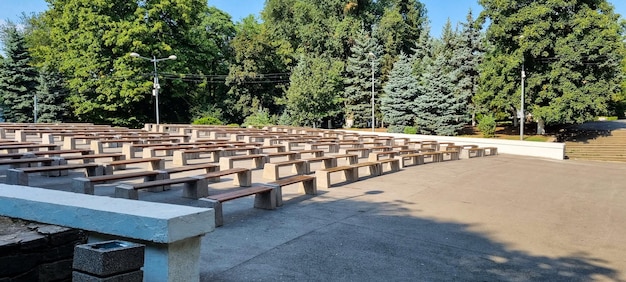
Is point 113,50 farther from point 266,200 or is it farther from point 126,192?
point 266,200

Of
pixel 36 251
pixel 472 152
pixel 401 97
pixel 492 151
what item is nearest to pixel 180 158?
pixel 36 251

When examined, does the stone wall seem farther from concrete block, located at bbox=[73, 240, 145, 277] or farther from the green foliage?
the green foliage

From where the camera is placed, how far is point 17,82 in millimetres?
39688

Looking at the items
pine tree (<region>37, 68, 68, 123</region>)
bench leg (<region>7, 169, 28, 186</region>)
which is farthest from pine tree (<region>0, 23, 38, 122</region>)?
bench leg (<region>7, 169, 28, 186</region>)

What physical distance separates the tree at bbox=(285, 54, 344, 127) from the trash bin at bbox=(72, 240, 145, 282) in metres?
36.8

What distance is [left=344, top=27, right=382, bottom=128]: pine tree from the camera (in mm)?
42250

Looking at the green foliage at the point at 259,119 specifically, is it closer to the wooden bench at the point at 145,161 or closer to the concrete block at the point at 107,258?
the wooden bench at the point at 145,161

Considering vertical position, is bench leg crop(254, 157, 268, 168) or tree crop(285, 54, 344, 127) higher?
tree crop(285, 54, 344, 127)

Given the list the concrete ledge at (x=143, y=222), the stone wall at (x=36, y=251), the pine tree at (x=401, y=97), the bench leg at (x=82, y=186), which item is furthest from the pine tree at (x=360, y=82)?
the stone wall at (x=36, y=251)

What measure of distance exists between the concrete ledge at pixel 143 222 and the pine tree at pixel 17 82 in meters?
43.6

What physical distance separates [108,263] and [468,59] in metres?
42.7

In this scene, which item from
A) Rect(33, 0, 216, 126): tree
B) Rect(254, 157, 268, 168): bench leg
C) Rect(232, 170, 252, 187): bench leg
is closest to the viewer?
Rect(232, 170, 252, 187): bench leg

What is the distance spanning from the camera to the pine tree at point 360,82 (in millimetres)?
42250

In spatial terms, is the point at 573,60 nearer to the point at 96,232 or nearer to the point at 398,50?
the point at 398,50
